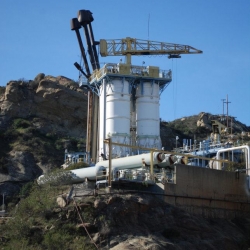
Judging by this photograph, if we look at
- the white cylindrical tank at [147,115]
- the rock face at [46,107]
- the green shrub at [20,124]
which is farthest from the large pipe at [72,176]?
the green shrub at [20,124]

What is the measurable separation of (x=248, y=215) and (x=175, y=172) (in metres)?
8.52

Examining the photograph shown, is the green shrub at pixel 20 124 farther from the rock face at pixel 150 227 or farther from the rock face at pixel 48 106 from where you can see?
the rock face at pixel 150 227

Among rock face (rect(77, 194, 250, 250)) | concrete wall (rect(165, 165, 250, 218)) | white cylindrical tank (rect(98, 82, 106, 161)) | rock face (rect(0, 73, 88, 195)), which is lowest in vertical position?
rock face (rect(77, 194, 250, 250))

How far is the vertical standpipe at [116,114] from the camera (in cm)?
5141

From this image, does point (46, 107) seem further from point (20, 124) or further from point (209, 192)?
point (209, 192)

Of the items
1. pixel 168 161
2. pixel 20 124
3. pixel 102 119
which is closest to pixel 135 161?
pixel 168 161

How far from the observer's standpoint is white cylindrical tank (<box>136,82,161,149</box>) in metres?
53.3

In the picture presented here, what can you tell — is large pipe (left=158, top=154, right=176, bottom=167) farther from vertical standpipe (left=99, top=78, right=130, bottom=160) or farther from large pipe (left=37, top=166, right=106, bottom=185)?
vertical standpipe (left=99, top=78, right=130, bottom=160)

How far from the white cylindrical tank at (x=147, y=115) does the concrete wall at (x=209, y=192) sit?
11.2 meters

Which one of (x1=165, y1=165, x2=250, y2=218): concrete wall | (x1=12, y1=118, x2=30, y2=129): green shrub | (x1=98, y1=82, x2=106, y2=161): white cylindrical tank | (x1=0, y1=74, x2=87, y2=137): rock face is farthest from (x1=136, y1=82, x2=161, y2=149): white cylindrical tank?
(x1=12, y1=118, x2=30, y2=129): green shrub

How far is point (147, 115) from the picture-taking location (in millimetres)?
53906

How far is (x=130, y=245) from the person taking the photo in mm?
31219

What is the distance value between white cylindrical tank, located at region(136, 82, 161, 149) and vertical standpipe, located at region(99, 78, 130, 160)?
1899 millimetres

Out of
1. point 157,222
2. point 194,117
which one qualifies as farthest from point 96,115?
point 194,117
